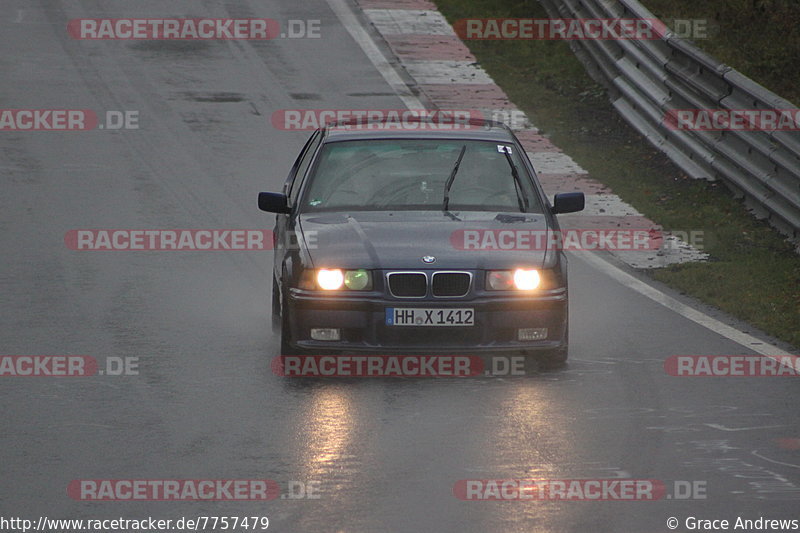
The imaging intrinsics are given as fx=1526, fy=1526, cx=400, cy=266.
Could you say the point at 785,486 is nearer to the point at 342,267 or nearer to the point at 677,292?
the point at 342,267

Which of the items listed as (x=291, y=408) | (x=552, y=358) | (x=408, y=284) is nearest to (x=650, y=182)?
(x=552, y=358)

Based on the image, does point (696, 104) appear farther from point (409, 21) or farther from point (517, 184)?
point (409, 21)

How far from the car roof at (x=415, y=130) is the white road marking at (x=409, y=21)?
12401 millimetres

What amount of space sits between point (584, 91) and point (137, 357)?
12.4 metres

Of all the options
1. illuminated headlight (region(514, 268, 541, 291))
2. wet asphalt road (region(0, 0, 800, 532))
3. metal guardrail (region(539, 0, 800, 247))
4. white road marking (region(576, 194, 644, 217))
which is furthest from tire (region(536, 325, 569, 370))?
white road marking (region(576, 194, 644, 217))

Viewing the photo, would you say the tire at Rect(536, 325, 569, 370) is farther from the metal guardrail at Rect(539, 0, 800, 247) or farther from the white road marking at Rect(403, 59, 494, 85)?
the white road marking at Rect(403, 59, 494, 85)

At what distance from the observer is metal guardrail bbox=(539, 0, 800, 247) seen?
14.7 meters

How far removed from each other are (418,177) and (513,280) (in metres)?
1.46

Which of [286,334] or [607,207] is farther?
[607,207]

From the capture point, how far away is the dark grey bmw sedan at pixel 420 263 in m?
9.78

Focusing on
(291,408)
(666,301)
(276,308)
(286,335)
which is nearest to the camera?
(291,408)

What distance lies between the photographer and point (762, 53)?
64.6 ft

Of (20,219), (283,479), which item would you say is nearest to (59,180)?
(20,219)

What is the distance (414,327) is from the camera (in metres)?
9.74
